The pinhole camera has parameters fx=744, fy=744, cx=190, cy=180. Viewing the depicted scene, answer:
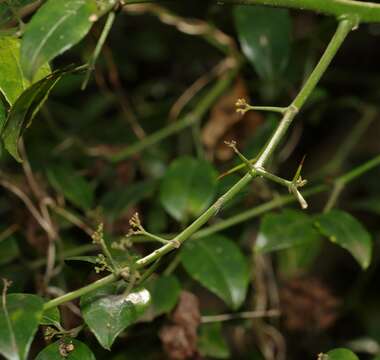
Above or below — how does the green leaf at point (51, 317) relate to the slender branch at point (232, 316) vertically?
above

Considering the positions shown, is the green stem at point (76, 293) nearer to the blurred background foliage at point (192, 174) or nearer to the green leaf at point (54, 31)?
the blurred background foliage at point (192, 174)

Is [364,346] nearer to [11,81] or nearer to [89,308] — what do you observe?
[89,308]

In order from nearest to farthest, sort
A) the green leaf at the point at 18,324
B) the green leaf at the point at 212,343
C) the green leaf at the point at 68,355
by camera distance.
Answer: the green leaf at the point at 18,324
the green leaf at the point at 68,355
the green leaf at the point at 212,343

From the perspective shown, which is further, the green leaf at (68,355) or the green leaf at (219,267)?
the green leaf at (219,267)

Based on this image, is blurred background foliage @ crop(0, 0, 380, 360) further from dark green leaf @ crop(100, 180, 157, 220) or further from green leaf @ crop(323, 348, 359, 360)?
green leaf @ crop(323, 348, 359, 360)

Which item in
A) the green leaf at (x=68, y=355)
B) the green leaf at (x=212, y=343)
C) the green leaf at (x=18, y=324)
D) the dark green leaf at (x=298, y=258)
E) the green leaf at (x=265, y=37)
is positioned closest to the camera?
the green leaf at (x=18, y=324)

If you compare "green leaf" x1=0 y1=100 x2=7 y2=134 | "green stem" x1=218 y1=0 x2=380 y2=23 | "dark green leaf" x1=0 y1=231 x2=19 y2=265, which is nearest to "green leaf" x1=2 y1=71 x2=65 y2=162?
"green leaf" x1=0 y1=100 x2=7 y2=134

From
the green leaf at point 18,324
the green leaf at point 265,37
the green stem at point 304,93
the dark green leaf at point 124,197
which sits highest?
the green stem at point 304,93

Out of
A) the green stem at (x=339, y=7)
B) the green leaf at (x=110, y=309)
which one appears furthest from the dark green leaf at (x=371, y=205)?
the green leaf at (x=110, y=309)

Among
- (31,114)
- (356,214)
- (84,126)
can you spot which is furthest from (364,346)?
(31,114)
